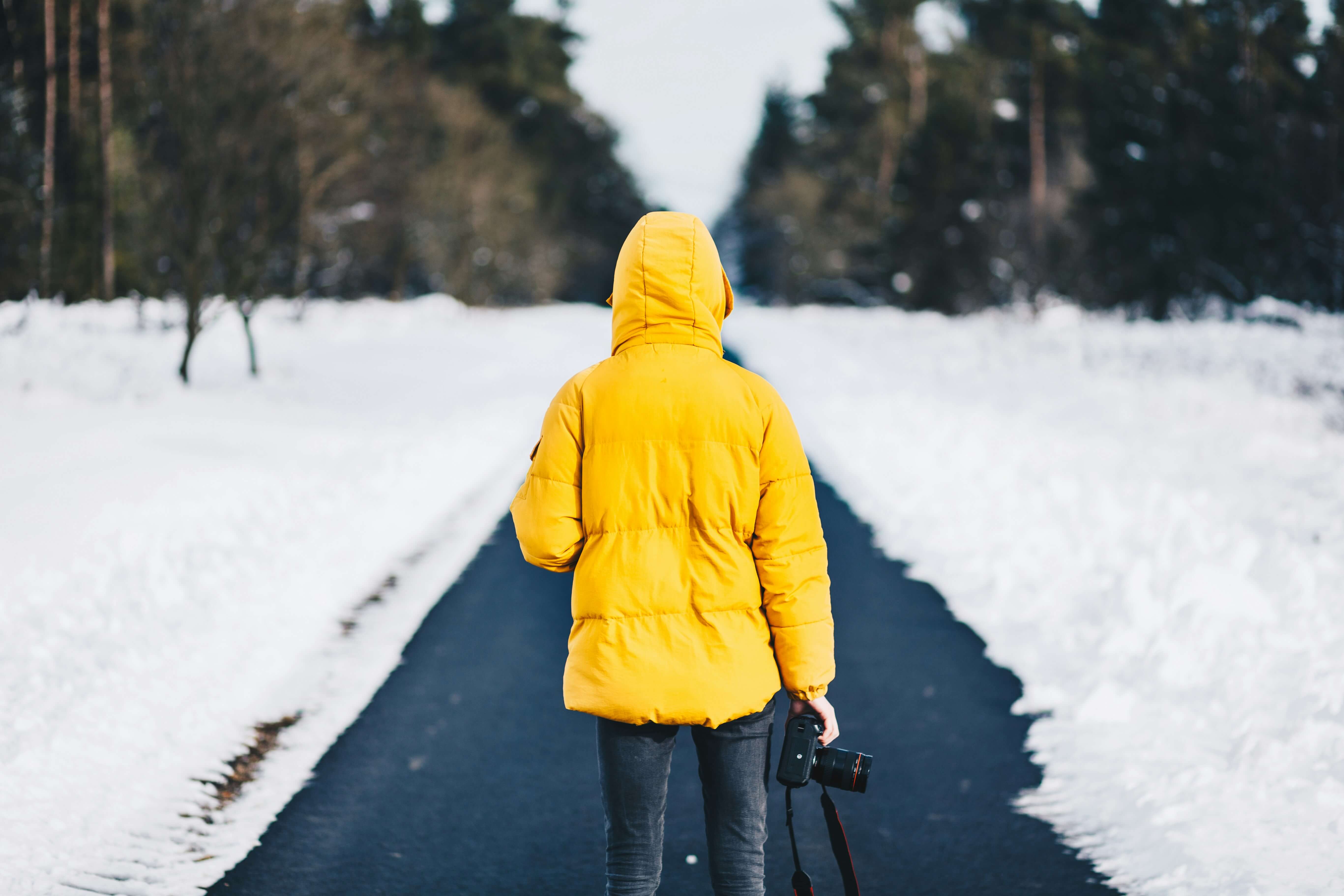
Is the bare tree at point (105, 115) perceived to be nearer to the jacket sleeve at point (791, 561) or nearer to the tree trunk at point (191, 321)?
the tree trunk at point (191, 321)

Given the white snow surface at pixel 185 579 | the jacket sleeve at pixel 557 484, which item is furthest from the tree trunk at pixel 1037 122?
the jacket sleeve at pixel 557 484

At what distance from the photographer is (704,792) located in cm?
216

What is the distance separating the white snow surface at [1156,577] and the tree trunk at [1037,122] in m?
22.6

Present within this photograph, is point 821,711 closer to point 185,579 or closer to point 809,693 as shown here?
point 809,693

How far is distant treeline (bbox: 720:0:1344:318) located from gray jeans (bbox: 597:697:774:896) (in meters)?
17.6

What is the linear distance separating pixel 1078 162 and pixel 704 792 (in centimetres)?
3744

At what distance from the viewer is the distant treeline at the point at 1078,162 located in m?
20.9

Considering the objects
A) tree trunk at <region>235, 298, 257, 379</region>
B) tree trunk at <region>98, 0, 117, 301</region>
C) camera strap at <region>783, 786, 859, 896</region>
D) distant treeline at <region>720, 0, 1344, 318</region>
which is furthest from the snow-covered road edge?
tree trunk at <region>98, 0, 117, 301</region>

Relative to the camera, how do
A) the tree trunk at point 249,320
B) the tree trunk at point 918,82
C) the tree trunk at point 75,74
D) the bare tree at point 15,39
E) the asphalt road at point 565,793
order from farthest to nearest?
the tree trunk at point 918,82, the tree trunk at point 75,74, the tree trunk at point 249,320, the bare tree at point 15,39, the asphalt road at point 565,793

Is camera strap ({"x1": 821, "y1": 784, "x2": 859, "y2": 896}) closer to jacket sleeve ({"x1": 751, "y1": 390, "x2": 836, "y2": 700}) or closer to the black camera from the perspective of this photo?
the black camera

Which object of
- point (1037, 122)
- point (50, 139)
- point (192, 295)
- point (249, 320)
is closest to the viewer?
point (192, 295)

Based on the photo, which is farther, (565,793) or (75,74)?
(75,74)

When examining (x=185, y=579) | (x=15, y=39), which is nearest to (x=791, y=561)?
(x=185, y=579)

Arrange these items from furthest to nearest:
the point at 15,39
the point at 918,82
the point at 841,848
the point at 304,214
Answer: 1. the point at 918,82
2. the point at 304,214
3. the point at 15,39
4. the point at 841,848
